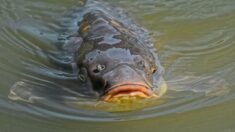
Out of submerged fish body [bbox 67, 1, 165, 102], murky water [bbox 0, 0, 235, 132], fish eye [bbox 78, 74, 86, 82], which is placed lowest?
murky water [bbox 0, 0, 235, 132]

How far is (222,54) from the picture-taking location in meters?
5.25

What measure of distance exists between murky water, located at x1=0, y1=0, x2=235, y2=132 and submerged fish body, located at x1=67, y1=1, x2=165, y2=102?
16 centimetres

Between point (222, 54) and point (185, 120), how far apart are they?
1323 millimetres

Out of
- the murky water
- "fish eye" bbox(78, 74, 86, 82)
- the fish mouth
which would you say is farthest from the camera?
"fish eye" bbox(78, 74, 86, 82)

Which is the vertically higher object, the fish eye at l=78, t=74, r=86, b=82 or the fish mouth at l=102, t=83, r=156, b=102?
the fish mouth at l=102, t=83, r=156, b=102

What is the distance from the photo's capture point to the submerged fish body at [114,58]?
3900 millimetres

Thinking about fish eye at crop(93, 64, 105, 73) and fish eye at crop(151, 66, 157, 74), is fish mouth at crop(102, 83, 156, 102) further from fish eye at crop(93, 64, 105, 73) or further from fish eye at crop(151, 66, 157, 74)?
fish eye at crop(151, 66, 157, 74)

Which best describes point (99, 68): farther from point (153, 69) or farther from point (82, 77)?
point (153, 69)

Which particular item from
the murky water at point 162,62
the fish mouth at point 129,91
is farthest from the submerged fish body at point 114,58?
the murky water at point 162,62

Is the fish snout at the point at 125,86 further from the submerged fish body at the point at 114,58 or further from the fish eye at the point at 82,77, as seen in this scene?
the fish eye at the point at 82,77

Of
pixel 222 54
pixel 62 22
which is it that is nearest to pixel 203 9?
pixel 222 54

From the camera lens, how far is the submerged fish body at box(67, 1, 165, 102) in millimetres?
3900

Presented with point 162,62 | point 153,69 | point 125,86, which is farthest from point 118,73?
point 162,62

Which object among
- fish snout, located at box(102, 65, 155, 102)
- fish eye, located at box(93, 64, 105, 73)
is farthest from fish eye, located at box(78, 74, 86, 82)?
fish snout, located at box(102, 65, 155, 102)
